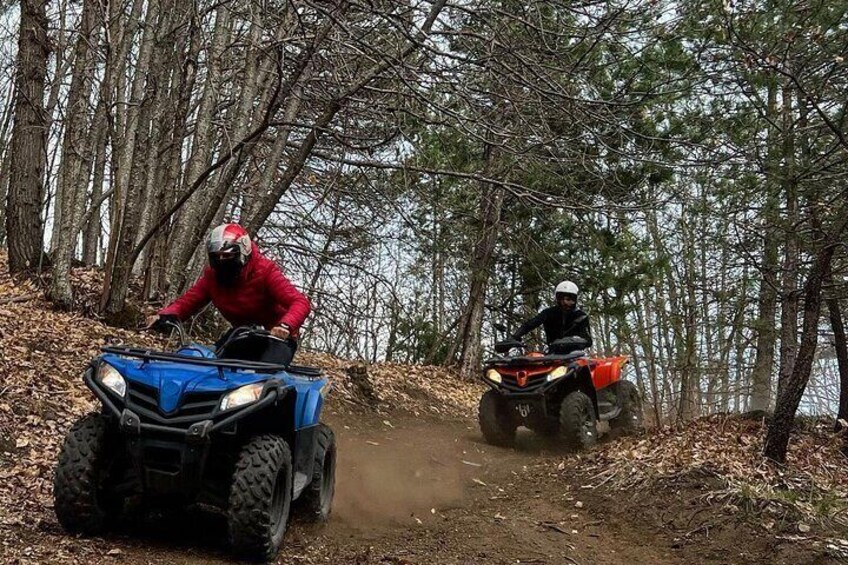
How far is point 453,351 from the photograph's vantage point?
16.8m

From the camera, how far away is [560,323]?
9.99m

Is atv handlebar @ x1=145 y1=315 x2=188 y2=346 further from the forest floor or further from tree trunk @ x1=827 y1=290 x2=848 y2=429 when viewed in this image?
tree trunk @ x1=827 y1=290 x2=848 y2=429

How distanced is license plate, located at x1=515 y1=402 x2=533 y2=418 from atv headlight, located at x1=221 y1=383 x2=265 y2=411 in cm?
A: 519

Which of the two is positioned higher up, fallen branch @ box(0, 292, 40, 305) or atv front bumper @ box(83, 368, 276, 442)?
fallen branch @ box(0, 292, 40, 305)

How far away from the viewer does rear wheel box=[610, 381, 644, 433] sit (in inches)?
395

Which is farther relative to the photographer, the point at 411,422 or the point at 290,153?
the point at 290,153

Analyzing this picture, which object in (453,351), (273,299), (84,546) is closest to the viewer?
(84,546)

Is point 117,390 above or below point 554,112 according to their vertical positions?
below

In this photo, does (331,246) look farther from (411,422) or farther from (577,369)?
(577,369)

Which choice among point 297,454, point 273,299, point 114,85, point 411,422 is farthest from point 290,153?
point 297,454

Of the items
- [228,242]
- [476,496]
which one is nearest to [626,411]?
[476,496]

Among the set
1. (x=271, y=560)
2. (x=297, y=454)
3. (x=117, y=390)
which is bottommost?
(x=271, y=560)

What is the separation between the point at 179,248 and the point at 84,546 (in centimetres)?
650

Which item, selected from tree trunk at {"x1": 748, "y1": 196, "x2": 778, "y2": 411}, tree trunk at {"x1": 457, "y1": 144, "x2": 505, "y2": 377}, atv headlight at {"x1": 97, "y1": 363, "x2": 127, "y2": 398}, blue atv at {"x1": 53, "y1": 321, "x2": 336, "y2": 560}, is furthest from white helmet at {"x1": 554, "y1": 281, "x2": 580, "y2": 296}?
atv headlight at {"x1": 97, "y1": 363, "x2": 127, "y2": 398}
